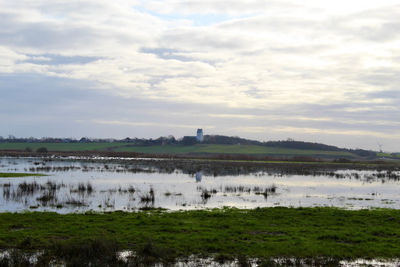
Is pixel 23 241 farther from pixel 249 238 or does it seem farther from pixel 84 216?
pixel 249 238

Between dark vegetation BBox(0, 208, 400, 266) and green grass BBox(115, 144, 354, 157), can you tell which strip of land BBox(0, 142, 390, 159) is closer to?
green grass BBox(115, 144, 354, 157)

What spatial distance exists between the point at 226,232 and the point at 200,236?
4.77 ft

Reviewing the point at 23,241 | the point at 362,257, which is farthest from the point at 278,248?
the point at 23,241

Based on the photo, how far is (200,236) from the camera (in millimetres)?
15234

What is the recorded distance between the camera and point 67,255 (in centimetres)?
1234

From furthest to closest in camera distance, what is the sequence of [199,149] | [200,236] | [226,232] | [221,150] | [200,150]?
[199,149]
[200,150]
[221,150]
[226,232]
[200,236]

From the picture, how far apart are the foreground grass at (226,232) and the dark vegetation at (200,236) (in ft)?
0.10

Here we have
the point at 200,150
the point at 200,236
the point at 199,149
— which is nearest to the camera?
the point at 200,236

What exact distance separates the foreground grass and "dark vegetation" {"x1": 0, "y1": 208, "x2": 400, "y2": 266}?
1.3 inches

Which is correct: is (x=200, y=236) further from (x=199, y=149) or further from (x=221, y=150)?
(x=199, y=149)

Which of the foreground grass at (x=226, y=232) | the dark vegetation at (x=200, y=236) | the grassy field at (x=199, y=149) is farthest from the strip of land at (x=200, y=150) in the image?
the dark vegetation at (x=200, y=236)

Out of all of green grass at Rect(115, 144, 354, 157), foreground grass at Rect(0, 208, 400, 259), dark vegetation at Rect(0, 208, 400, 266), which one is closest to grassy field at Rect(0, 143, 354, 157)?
green grass at Rect(115, 144, 354, 157)

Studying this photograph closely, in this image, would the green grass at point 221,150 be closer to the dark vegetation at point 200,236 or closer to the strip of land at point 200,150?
the strip of land at point 200,150

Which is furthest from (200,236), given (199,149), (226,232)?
(199,149)
